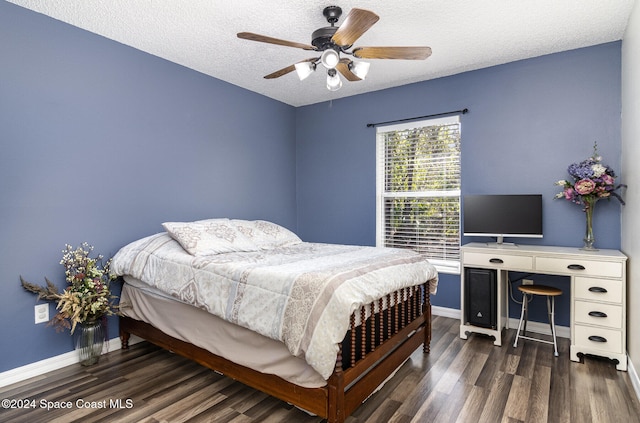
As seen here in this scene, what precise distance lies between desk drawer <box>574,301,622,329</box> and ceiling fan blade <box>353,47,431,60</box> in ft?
7.35

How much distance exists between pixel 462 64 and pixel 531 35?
679 millimetres

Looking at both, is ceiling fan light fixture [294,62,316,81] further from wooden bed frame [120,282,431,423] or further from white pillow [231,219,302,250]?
wooden bed frame [120,282,431,423]

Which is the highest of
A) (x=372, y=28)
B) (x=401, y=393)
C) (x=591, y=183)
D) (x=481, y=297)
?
(x=372, y=28)

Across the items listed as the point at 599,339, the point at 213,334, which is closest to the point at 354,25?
the point at 213,334

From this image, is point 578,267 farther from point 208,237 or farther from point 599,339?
point 208,237

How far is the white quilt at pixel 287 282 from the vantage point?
178 cm

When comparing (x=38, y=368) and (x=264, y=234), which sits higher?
(x=264, y=234)

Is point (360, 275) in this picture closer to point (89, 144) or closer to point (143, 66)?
point (89, 144)

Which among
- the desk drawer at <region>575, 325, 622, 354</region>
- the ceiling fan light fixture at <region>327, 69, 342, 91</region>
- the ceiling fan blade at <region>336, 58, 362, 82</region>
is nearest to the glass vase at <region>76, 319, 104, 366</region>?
the ceiling fan light fixture at <region>327, 69, 342, 91</region>

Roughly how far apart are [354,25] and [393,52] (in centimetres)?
46

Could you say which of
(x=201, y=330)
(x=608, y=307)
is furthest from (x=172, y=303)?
(x=608, y=307)

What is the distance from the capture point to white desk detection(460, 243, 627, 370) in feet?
8.42

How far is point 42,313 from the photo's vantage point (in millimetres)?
2576

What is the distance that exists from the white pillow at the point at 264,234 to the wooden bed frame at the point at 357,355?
1.04 m
